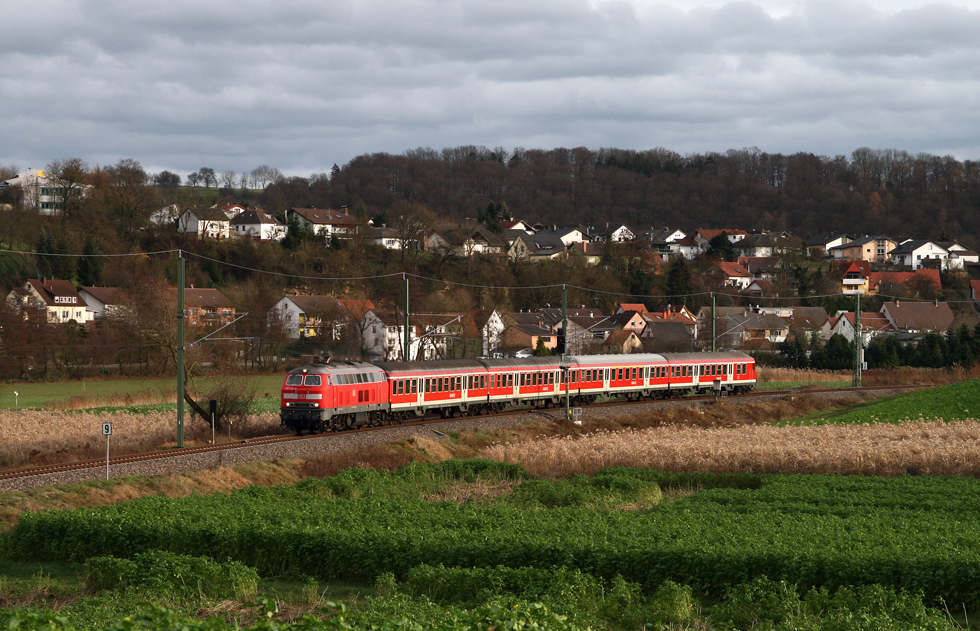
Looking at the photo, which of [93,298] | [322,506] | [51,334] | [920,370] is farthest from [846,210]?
[322,506]

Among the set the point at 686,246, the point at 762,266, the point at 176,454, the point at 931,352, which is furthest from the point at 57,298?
the point at 686,246

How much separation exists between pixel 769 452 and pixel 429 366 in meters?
17.7

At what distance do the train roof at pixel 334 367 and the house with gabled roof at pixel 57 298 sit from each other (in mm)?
58256

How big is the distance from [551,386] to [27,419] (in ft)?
86.8

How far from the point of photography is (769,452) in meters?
34.8

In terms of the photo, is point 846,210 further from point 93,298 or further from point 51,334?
point 51,334

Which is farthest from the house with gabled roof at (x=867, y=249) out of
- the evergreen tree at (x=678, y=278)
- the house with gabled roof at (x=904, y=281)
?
the evergreen tree at (x=678, y=278)

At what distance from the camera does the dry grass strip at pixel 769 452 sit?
33281 mm

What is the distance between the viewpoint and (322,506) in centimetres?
2372

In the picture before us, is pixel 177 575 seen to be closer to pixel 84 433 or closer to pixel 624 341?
pixel 84 433

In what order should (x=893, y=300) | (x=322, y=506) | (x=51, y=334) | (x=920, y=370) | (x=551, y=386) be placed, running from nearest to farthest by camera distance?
(x=322, y=506) → (x=551, y=386) → (x=51, y=334) → (x=920, y=370) → (x=893, y=300)

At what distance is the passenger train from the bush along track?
42.1ft

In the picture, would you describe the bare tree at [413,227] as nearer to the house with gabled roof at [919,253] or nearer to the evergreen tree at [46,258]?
the evergreen tree at [46,258]

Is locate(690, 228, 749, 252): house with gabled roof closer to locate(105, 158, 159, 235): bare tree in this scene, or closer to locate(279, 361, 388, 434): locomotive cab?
locate(105, 158, 159, 235): bare tree
